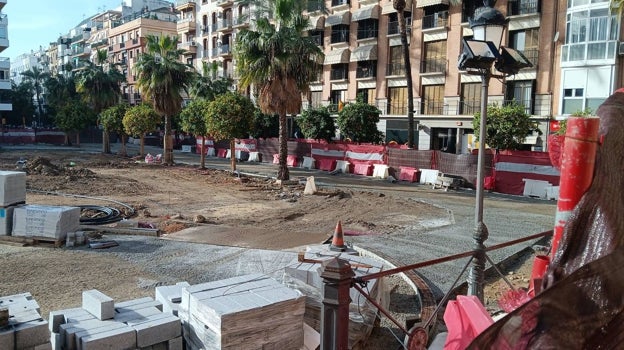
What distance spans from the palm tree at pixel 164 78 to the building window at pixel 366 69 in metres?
15.6

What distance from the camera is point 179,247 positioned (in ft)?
36.1

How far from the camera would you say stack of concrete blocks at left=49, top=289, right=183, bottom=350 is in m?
4.59

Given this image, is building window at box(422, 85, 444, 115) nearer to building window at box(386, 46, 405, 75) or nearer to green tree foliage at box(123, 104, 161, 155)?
building window at box(386, 46, 405, 75)

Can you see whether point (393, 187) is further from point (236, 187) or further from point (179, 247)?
point (179, 247)

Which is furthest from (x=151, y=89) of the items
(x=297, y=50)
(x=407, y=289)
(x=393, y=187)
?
(x=407, y=289)

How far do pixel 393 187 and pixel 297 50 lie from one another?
7706mm

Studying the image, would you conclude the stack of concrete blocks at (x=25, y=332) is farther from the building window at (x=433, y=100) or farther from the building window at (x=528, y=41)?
the building window at (x=433, y=100)

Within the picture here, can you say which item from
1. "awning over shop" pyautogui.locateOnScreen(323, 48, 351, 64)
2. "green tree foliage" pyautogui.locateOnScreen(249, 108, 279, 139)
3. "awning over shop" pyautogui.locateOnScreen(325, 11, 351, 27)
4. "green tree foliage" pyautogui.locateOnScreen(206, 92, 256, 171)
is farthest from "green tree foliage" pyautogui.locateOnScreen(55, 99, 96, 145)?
"green tree foliage" pyautogui.locateOnScreen(206, 92, 256, 171)

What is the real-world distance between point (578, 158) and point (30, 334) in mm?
4564

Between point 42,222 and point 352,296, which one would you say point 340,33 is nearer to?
point 42,222

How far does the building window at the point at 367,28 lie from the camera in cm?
4125

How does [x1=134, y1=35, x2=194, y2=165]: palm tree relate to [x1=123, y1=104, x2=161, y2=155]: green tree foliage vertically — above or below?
above

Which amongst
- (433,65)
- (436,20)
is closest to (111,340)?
(433,65)

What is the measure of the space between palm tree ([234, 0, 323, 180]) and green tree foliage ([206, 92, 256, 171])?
3329 mm
